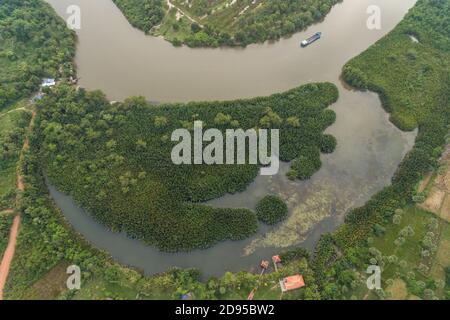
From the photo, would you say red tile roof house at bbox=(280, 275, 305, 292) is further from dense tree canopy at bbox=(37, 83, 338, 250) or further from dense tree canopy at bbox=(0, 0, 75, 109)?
dense tree canopy at bbox=(0, 0, 75, 109)

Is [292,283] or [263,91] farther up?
[263,91]

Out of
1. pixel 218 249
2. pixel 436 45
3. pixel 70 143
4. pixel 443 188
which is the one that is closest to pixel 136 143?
pixel 70 143

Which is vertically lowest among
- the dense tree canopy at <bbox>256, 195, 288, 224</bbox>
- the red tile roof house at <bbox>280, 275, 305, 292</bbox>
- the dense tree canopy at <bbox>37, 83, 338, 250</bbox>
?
the red tile roof house at <bbox>280, 275, 305, 292</bbox>

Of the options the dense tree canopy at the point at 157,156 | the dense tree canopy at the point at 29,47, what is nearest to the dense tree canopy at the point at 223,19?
the dense tree canopy at the point at 29,47

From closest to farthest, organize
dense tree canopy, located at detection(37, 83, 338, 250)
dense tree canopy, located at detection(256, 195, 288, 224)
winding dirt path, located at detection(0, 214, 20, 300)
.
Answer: winding dirt path, located at detection(0, 214, 20, 300)
dense tree canopy, located at detection(37, 83, 338, 250)
dense tree canopy, located at detection(256, 195, 288, 224)

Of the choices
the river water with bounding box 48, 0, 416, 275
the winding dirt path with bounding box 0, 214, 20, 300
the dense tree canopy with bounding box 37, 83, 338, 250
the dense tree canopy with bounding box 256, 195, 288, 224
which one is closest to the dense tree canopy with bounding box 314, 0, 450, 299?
the river water with bounding box 48, 0, 416, 275

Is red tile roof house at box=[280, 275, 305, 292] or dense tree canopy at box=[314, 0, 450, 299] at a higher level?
dense tree canopy at box=[314, 0, 450, 299]

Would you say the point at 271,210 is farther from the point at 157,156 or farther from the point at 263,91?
the point at 263,91

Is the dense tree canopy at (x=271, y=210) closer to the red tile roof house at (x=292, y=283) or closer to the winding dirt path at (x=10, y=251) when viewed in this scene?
the red tile roof house at (x=292, y=283)

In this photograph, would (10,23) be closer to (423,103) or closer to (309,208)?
(309,208)

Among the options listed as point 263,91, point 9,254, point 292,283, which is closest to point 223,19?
point 263,91
